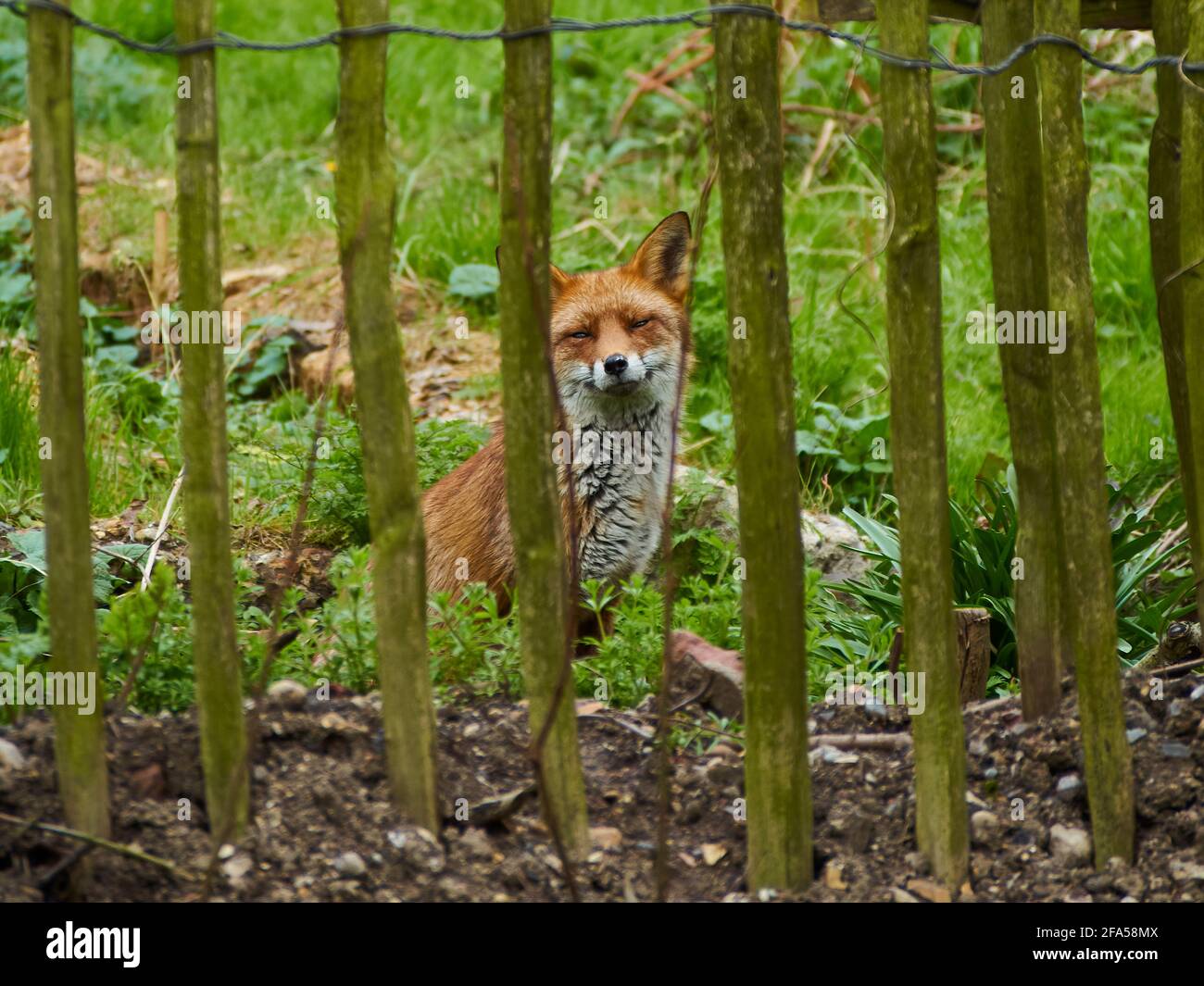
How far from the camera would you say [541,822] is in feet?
11.0

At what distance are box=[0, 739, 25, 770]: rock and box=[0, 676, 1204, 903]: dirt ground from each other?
1.1 inches

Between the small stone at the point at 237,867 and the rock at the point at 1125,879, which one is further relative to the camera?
the rock at the point at 1125,879

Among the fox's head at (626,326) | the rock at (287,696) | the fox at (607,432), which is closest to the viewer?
the rock at (287,696)

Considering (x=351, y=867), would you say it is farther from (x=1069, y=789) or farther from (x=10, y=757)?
(x=1069, y=789)

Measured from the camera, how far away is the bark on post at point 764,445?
9.92 ft

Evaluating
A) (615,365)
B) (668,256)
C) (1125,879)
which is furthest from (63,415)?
(668,256)

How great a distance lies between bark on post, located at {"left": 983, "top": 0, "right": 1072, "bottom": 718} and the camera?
3754 millimetres

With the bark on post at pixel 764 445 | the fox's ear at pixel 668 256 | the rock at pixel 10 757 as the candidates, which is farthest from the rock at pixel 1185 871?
the fox's ear at pixel 668 256

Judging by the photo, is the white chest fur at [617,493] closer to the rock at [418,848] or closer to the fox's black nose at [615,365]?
the fox's black nose at [615,365]

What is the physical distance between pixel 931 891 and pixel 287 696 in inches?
64.9

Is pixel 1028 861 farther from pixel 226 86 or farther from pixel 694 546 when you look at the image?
pixel 226 86

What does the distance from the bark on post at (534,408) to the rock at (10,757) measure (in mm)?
1170

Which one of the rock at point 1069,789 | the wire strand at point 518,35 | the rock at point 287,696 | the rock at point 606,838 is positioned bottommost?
the rock at point 606,838

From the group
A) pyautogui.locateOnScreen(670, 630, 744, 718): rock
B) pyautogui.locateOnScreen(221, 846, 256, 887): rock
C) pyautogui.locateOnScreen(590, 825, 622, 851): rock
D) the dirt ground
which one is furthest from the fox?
pyautogui.locateOnScreen(221, 846, 256, 887): rock
